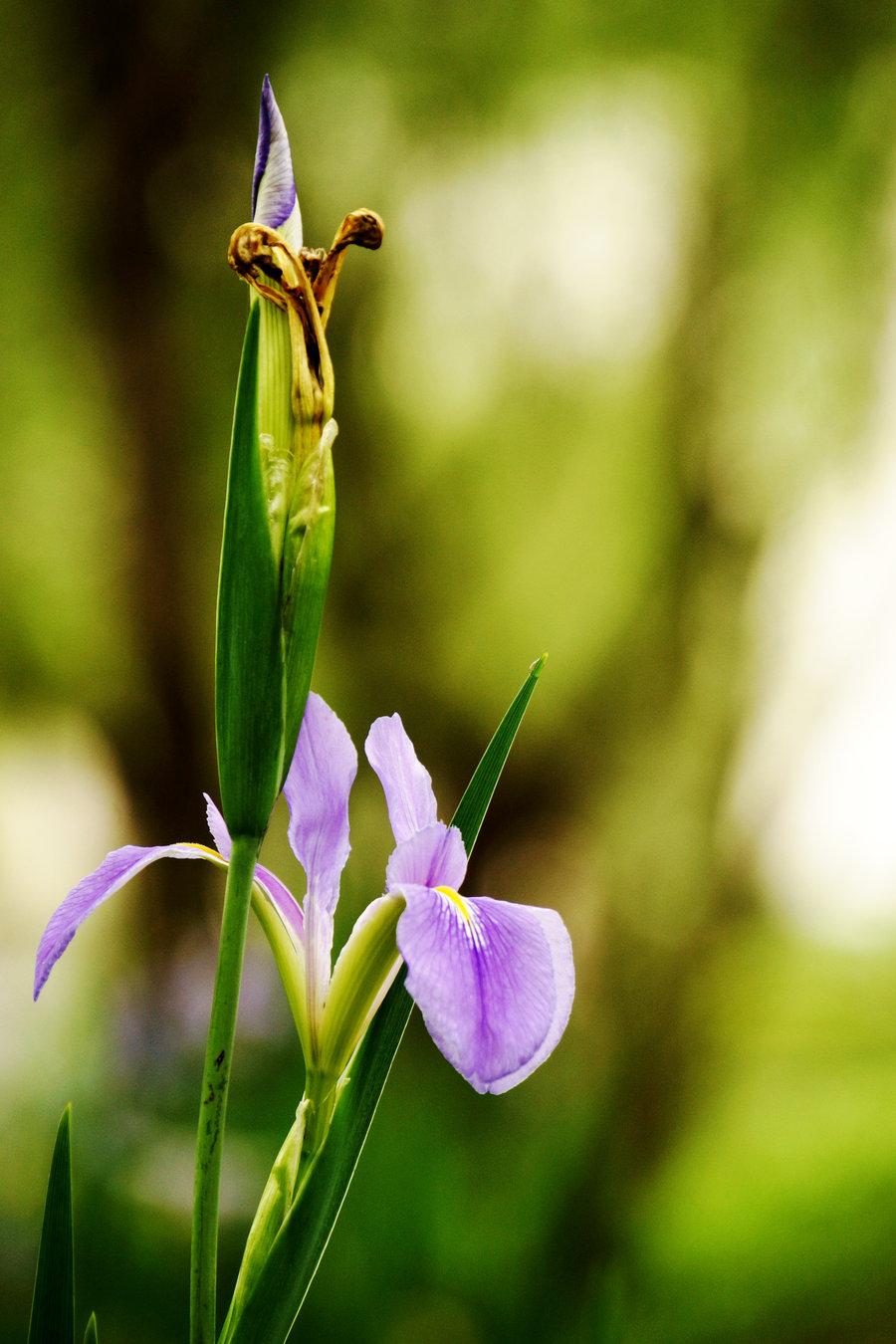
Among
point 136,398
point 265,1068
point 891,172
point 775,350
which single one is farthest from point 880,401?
point 265,1068

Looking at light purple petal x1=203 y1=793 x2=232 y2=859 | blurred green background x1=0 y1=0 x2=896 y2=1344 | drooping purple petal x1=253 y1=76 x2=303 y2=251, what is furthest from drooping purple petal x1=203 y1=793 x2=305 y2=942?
blurred green background x1=0 y1=0 x2=896 y2=1344

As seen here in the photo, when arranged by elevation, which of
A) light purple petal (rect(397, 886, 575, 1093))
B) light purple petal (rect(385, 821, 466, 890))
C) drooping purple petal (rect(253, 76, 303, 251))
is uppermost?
drooping purple petal (rect(253, 76, 303, 251))

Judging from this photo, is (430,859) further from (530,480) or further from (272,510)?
(530,480)

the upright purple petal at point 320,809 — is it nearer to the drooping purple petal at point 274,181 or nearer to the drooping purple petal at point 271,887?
the drooping purple petal at point 271,887

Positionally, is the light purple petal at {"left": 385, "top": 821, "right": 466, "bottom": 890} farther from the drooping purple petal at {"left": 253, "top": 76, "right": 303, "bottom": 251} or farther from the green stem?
the drooping purple petal at {"left": 253, "top": 76, "right": 303, "bottom": 251}

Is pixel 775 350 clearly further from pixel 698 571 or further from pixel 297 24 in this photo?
pixel 297 24

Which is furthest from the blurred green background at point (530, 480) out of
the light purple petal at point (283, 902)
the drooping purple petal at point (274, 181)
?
the drooping purple petal at point (274, 181)

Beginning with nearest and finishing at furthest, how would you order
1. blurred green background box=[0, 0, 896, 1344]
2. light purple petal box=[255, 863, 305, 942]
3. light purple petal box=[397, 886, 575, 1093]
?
1. light purple petal box=[397, 886, 575, 1093]
2. light purple petal box=[255, 863, 305, 942]
3. blurred green background box=[0, 0, 896, 1344]
